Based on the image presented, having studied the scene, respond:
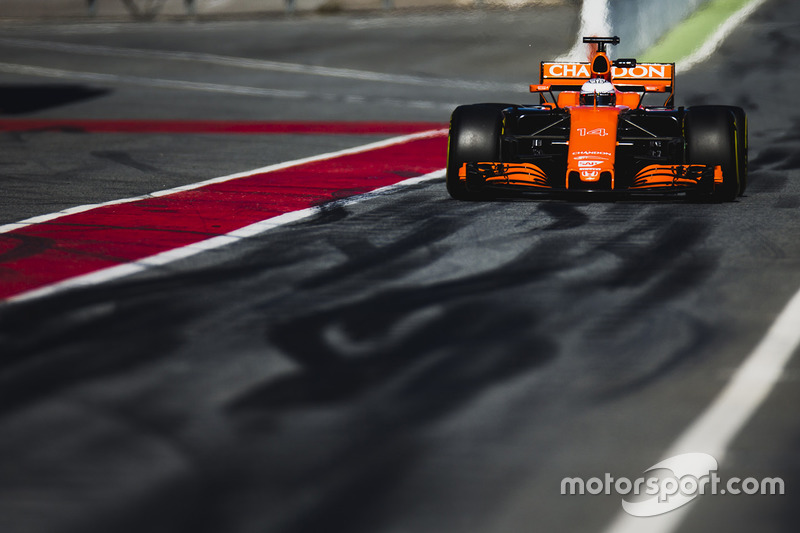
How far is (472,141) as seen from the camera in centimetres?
840

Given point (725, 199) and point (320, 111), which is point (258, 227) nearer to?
point (725, 199)

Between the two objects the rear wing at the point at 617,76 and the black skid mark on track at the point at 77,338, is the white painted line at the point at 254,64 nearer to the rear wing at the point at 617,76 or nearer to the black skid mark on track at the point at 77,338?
the rear wing at the point at 617,76

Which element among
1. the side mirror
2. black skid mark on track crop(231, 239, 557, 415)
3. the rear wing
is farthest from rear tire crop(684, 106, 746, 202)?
black skid mark on track crop(231, 239, 557, 415)

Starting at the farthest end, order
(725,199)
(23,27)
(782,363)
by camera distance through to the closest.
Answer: (23,27) < (725,199) < (782,363)

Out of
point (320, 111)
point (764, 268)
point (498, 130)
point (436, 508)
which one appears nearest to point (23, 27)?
point (320, 111)

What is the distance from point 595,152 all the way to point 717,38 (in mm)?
17660

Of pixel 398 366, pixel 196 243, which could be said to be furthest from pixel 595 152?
pixel 398 366

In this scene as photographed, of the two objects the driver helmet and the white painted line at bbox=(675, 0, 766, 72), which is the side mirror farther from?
the white painted line at bbox=(675, 0, 766, 72)

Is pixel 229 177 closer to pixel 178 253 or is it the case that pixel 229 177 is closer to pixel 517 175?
pixel 517 175

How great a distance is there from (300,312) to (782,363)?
6.48 ft

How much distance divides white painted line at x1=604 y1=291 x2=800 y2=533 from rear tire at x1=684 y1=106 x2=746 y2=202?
330 cm

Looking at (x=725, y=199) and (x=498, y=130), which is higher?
(x=498, y=130)

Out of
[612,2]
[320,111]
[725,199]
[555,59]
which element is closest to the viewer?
[725,199]

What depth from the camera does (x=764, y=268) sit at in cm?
607
